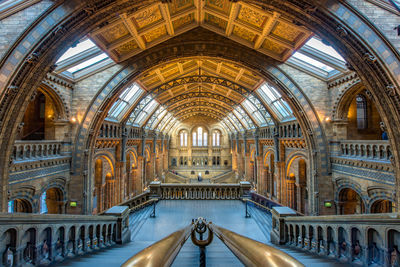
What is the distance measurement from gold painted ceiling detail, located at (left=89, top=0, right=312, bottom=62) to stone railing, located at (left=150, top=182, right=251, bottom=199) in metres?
7.74

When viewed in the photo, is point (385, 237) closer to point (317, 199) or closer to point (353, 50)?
point (353, 50)

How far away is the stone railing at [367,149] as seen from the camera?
30.7 ft

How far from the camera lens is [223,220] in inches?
418

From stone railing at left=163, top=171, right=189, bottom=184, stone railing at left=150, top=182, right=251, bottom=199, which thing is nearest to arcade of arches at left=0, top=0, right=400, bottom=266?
stone railing at left=150, top=182, right=251, bottom=199

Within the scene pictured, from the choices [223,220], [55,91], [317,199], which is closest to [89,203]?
[55,91]

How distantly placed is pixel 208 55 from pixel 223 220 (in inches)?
349

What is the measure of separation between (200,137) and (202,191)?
32080 mm

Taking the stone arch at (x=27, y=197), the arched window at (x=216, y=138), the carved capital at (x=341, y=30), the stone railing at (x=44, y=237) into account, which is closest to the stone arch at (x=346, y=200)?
the carved capital at (x=341, y=30)

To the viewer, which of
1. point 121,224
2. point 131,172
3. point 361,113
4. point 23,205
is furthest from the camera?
point 131,172

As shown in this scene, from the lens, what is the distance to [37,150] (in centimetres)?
1060

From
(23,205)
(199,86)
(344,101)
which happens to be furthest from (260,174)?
(23,205)

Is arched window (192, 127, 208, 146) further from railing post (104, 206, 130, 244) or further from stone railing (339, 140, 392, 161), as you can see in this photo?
railing post (104, 206, 130, 244)

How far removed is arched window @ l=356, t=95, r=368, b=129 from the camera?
46.1ft

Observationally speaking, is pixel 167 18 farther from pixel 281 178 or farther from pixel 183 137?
pixel 183 137
